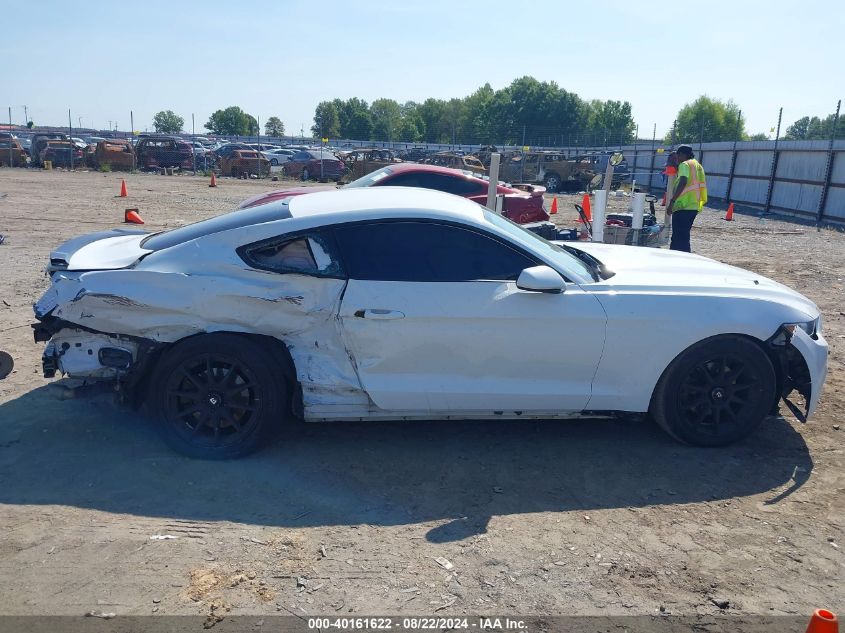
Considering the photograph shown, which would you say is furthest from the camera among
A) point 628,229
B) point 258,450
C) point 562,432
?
point 628,229

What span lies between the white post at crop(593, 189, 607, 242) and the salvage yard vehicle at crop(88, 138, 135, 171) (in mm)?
31464

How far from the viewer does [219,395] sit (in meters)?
4.32

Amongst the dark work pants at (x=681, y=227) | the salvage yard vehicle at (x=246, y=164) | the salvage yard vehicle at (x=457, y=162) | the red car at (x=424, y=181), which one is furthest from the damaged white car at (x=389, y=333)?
the salvage yard vehicle at (x=246, y=164)

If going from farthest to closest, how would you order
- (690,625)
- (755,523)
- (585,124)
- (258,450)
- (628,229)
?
(585,124), (628,229), (258,450), (755,523), (690,625)

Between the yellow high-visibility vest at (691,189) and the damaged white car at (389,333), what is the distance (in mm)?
5158

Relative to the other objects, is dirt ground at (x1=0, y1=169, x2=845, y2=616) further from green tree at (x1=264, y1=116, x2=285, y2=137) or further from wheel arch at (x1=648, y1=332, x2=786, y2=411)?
green tree at (x1=264, y1=116, x2=285, y2=137)

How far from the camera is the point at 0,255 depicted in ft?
33.7

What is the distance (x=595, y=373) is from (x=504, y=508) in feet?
3.52

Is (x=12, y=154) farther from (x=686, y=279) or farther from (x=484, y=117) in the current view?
(x=484, y=117)

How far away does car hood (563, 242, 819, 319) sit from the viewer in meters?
4.54

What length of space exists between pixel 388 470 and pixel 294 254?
4.75ft

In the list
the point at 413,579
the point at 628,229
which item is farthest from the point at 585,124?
the point at 413,579

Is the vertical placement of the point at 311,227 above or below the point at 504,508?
above

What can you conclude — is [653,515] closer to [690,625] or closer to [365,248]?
[690,625]
